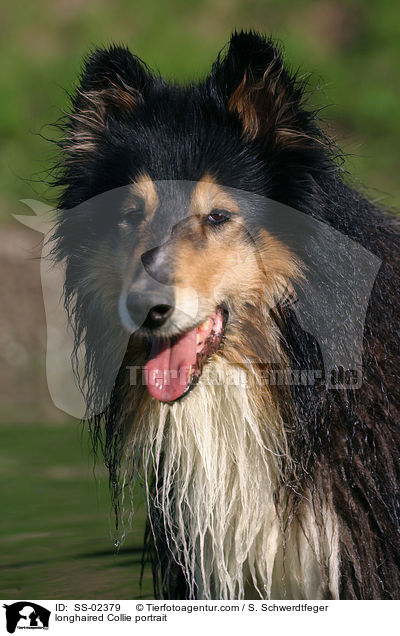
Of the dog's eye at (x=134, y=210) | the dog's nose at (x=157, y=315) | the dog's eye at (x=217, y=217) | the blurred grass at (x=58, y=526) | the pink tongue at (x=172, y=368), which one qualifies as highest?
the dog's eye at (x=134, y=210)

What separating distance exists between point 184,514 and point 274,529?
14.7 inches

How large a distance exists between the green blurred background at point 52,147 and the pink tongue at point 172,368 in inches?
45.4

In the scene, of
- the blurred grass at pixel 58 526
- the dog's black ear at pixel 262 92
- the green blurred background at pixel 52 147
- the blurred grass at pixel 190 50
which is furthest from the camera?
the blurred grass at pixel 190 50

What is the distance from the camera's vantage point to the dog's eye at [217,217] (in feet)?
10.7

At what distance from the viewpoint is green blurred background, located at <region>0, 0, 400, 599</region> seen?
15.2 feet

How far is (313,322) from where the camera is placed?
3.32 meters

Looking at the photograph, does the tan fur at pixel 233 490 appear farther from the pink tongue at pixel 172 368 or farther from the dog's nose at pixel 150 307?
the dog's nose at pixel 150 307

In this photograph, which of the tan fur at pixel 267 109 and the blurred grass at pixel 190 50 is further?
the blurred grass at pixel 190 50

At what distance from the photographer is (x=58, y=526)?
193 inches

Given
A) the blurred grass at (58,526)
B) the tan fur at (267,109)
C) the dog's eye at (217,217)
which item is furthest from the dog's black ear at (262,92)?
the blurred grass at (58,526)

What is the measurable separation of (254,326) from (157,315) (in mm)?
386

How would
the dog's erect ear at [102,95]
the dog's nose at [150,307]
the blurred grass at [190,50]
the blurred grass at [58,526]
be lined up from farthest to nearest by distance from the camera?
the blurred grass at [190,50] → the blurred grass at [58,526] → the dog's erect ear at [102,95] → the dog's nose at [150,307]

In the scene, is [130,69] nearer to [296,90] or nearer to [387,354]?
[296,90]
